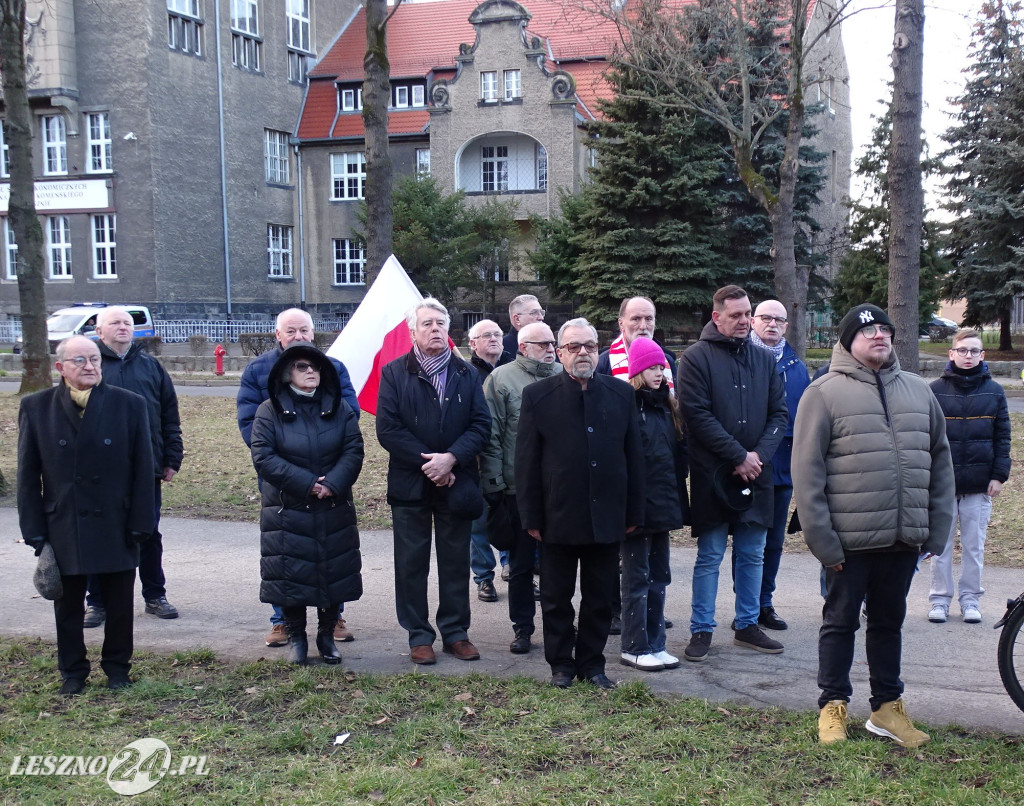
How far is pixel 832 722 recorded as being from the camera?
4.60m

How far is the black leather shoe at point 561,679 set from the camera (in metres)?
5.39

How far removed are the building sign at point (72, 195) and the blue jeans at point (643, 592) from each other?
3895 cm

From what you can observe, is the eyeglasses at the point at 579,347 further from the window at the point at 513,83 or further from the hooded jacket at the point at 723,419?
the window at the point at 513,83

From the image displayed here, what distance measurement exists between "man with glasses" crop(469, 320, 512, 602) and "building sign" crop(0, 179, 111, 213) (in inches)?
1447

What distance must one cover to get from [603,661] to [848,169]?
155 feet

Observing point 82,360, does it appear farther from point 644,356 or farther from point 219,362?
point 219,362

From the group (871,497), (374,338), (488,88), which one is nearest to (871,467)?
(871,497)

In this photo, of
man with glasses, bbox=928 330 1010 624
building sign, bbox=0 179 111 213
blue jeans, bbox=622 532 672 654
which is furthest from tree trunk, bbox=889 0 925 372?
building sign, bbox=0 179 111 213

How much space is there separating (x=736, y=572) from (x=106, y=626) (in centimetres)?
379

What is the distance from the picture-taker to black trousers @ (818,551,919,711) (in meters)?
4.66

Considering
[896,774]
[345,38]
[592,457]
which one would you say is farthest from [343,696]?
[345,38]

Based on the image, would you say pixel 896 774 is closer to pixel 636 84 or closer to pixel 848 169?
pixel 636 84

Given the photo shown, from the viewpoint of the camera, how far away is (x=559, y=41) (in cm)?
4300

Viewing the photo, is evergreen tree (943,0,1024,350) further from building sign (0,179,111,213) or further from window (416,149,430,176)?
building sign (0,179,111,213)
